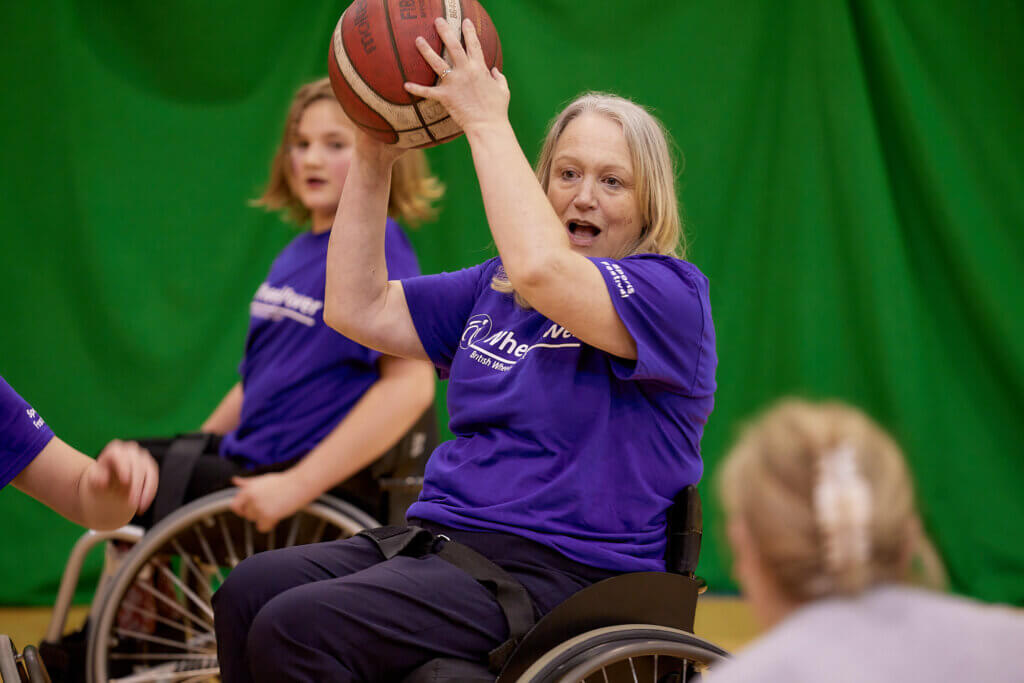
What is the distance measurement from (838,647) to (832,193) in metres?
3.00

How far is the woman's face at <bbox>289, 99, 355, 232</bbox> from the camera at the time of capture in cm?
246

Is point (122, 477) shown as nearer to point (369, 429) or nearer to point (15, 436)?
point (15, 436)

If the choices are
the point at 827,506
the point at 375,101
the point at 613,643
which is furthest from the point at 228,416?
the point at 827,506

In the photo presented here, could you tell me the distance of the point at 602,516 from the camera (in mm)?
1482

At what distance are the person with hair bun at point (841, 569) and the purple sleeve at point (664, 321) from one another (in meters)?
0.57

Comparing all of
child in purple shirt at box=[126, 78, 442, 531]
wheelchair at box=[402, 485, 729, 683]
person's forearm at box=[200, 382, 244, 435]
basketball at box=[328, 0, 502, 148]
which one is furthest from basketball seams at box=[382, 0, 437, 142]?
person's forearm at box=[200, 382, 244, 435]

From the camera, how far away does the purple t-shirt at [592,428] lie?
1.47 m

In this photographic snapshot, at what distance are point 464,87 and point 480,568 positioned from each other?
69 centimetres

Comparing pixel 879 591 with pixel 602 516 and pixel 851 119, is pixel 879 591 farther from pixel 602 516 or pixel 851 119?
pixel 851 119

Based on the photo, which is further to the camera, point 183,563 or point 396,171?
point 396,171

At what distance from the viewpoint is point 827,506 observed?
0.79 meters

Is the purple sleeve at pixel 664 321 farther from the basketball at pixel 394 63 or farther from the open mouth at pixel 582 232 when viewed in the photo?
the basketball at pixel 394 63

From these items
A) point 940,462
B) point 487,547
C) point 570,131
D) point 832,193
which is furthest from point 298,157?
point 940,462

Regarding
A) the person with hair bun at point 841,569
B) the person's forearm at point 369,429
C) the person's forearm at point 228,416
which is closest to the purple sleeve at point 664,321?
the person with hair bun at point 841,569
